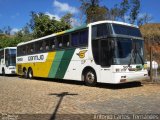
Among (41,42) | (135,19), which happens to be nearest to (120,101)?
(41,42)

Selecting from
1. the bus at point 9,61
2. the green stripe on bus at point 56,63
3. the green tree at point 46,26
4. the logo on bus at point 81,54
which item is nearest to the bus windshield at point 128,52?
the logo on bus at point 81,54

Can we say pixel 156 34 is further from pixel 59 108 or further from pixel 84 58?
pixel 59 108

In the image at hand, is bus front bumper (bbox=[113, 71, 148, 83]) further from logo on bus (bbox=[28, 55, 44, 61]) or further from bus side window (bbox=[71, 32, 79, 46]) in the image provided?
logo on bus (bbox=[28, 55, 44, 61])

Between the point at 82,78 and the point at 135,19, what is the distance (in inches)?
578

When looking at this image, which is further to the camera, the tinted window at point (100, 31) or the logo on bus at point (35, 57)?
the logo on bus at point (35, 57)

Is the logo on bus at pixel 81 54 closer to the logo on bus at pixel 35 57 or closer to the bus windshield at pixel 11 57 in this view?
the logo on bus at pixel 35 57

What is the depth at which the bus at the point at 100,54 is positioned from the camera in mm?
14789

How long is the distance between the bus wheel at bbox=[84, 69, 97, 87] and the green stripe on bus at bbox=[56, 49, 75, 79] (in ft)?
6.26

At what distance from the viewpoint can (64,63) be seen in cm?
1917

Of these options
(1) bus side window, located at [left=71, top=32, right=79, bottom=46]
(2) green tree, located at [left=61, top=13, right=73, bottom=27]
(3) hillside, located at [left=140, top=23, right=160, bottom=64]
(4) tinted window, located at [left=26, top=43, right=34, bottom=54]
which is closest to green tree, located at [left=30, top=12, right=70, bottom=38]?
(2) green tree, located at [left=61, top=13, right=73, bottom=27]

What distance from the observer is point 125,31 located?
15.7 metres

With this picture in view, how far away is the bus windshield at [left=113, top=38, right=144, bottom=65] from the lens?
14723 mm

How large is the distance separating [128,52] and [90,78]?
2643 millimetres

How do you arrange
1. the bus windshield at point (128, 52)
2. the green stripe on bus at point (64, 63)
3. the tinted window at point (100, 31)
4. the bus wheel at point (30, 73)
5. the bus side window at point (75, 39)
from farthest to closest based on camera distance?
1. the bus wheel at point (30, 73)
2. the green stripe on bus at point (64, 63)
3. the bus side window at point (75, 39)
4. the tinted window at point (100, 31)
5. the bus windshield at point (128, 52)
